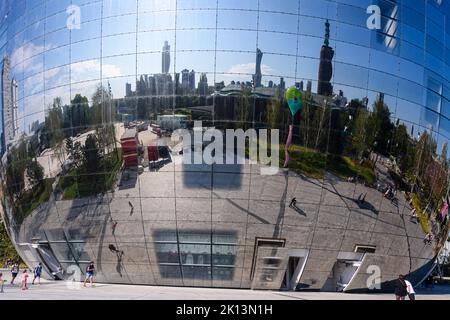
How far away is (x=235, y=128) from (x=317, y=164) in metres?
2.56

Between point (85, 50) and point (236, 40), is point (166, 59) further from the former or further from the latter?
point (85, 50)

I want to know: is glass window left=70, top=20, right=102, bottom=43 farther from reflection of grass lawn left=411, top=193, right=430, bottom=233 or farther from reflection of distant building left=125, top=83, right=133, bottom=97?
reflection of grass lawn left=411, top=193, right=430, bottom=233

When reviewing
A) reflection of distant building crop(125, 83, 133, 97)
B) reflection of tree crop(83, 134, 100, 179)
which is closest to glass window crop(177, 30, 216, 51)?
reflection of distant building crop(125, 83, 133, 97)

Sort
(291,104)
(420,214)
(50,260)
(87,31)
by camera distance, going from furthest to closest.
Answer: (50,260) < (420,214) < (87,31) < (291,104)

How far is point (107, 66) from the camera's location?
55.7ft

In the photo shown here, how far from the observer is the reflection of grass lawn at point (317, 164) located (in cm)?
1628

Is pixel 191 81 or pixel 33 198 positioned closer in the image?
pixel 191 81

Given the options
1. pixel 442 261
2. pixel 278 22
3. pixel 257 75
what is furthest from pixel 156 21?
pixel 442 261

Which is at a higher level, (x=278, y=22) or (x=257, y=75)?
(x=278, y=22)

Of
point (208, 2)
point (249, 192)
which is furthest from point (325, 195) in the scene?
point (208, 2)

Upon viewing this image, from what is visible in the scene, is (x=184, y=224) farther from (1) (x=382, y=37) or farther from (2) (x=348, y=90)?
(1) (x=382, y=37)

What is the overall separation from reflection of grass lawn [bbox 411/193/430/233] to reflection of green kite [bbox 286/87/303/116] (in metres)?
4.96

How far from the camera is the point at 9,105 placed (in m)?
20.2
